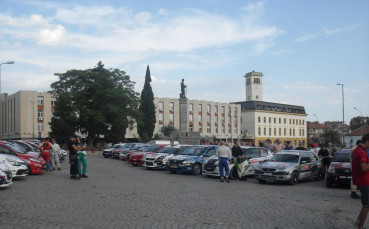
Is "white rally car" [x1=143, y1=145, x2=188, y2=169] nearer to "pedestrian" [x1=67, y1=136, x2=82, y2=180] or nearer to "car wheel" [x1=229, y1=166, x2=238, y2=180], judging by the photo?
"car wheel" [x1=229, y1=166, x2=238, y2=180]

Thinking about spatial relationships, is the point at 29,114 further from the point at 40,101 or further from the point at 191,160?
the point at 191,160

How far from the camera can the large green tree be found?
5728 centimetres

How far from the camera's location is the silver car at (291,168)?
53.7 feet

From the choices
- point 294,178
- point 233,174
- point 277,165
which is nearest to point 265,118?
point 233,174

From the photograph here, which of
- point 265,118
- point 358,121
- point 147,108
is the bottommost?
point 358,121

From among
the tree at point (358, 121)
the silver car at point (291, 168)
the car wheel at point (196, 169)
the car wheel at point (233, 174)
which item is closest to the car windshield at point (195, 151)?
the car wheel at point (196, 169)

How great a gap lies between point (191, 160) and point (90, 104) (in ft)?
139

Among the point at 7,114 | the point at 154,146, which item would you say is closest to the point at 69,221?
the point at 154,146

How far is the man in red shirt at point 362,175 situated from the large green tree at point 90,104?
167 feet

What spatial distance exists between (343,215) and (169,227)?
4542mm

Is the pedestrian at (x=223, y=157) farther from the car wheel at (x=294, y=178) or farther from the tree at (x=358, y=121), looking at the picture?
the tree at (x=358, y=121)

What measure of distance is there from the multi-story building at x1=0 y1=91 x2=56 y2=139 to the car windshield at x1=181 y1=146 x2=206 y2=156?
5694 cm

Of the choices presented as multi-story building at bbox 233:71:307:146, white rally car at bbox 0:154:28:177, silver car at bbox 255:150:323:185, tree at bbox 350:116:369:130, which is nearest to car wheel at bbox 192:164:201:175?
silver car at bbox 255:150:323:185

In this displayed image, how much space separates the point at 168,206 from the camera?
10.2m
